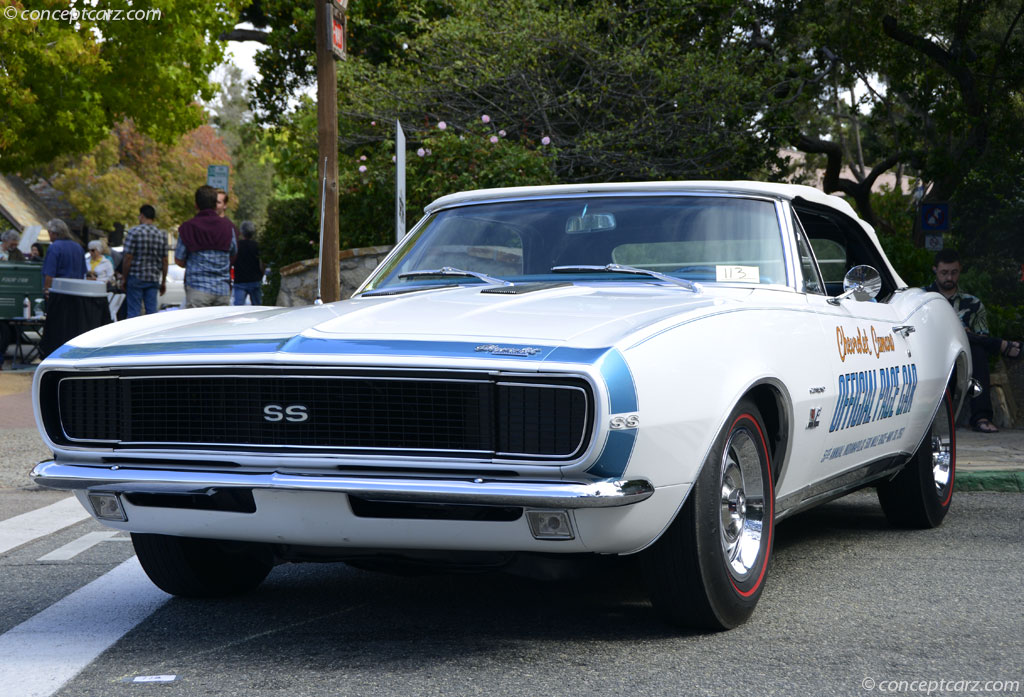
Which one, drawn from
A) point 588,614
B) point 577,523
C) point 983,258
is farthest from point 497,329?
point 983,258

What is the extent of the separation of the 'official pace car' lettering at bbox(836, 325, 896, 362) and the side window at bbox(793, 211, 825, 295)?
218mm

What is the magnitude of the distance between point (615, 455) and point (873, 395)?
224 centimetres

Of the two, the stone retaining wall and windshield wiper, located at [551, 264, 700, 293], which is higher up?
windshield wiper, located at [551, 264, 700, 293]

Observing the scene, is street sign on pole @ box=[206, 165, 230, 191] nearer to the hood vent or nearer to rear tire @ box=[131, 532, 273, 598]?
rear tire @ box=[131, 532, 273, 598]

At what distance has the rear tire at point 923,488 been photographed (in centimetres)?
630

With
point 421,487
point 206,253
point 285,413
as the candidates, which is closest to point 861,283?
point 421,487

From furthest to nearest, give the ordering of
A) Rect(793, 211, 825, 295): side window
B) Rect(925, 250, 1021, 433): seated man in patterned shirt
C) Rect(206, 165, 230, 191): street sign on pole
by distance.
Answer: Rect(206, 165, 230, 191): street sign on pole < Rect(925, 250, 1021, 433): seated man in patterned shirt < Rect(793, 211, 825, 295): side window

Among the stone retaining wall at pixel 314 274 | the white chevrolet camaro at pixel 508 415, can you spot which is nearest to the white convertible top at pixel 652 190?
the white chevrolet camaro at pixel 508 415

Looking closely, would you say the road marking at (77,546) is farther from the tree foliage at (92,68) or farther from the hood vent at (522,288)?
the tree foliage at (92,68)

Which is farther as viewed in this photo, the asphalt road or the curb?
the curb

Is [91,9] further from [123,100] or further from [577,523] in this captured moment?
[577,523]

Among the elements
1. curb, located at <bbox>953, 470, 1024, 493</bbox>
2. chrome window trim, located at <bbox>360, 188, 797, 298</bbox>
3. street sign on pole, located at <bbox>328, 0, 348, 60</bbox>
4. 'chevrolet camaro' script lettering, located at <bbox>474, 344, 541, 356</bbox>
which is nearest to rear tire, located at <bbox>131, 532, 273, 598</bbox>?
chrome window trim, located at <bbox>360, 188, 797, 298</bbox>

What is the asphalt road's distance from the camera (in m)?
3.71

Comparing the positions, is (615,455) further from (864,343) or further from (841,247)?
(841,247)
